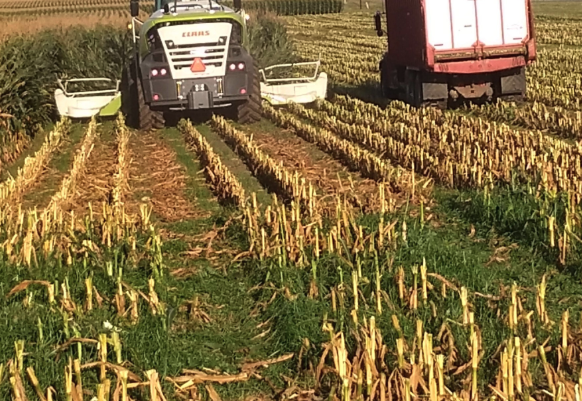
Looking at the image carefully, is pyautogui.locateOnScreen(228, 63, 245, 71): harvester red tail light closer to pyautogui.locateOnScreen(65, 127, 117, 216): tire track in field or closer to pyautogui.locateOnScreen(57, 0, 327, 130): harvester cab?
pyautogui.locateOnScreen(57, 0, 327, 130): harvester cab

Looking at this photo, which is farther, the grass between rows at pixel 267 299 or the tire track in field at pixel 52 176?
the tire track in field at pixel 52 176

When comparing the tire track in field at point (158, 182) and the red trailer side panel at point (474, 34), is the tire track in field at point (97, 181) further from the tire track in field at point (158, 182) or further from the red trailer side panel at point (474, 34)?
the red trailer side panel at point (474, 34)

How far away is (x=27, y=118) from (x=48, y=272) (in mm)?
9294

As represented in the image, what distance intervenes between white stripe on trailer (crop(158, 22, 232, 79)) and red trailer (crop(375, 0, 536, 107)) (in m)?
3.38

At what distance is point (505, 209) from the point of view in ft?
25.7

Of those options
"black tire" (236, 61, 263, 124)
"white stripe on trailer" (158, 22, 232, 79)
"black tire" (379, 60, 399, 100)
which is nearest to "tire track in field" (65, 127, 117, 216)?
"white stripe on trailer" (158, 22, 232, 79)

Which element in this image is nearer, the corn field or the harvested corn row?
the corn field

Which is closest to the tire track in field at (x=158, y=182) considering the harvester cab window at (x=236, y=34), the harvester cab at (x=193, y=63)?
the harvester cab at (x=193, y=63)

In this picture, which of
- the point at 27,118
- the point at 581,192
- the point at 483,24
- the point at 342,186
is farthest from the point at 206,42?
the point at 581,192

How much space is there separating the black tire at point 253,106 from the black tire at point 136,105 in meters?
1.28

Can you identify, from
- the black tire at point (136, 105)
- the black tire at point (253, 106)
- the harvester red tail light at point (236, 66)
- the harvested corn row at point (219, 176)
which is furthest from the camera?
the black tire at point (253, 106)

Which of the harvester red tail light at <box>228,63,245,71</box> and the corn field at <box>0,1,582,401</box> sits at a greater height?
the harvester red tail light at <box>228,63,245,71</box>

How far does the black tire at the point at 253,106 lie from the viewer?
1531 cm

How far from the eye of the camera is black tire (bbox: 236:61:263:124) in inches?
603
